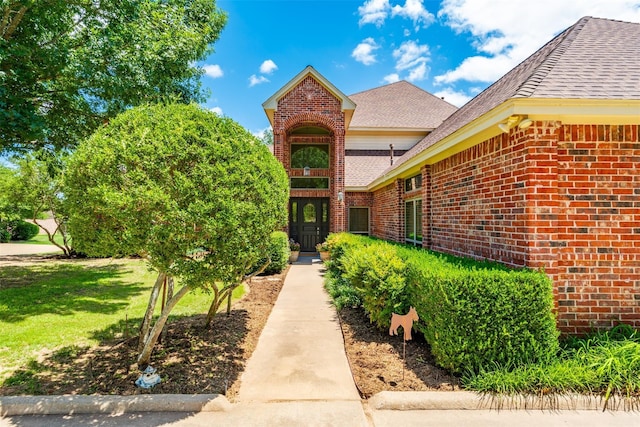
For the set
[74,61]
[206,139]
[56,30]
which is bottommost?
[206,139]

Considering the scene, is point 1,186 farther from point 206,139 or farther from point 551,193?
point 551,193

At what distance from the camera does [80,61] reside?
755 cm

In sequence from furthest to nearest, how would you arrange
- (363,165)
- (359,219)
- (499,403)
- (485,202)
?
(363,165)
(359,219)
(485,202)
(499,403)

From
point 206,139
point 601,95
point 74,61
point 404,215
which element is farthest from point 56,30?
point 601,95

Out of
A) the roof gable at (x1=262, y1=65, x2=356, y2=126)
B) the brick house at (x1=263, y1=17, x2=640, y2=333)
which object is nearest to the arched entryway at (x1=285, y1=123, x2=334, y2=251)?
the roof gable at (x1=262, y1=65, x2=356, y2=126)

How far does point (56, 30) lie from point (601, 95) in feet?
36.7

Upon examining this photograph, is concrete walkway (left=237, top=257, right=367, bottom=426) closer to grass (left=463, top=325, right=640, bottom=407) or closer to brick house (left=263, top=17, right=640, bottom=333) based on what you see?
grass (left=463, top=325, right=640, bottom=407)

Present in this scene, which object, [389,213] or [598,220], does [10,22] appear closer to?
[389,213]

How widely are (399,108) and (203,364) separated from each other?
18.3 metres

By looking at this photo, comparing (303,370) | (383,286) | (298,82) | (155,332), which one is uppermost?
(298,82)

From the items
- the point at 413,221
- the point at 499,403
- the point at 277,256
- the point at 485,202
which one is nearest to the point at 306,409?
the point at 499,403

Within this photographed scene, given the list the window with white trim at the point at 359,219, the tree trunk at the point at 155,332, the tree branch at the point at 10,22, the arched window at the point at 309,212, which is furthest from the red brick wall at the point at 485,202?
the tree branch at the point at 10,22

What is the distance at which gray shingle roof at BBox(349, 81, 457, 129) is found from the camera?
1762cm

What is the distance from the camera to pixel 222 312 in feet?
21.3
